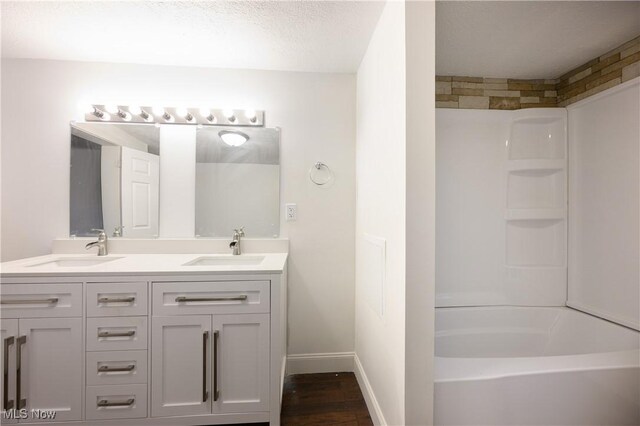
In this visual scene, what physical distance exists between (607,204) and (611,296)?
573 millimetres

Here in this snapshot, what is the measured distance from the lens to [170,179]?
6.79 ft

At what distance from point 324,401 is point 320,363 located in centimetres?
33

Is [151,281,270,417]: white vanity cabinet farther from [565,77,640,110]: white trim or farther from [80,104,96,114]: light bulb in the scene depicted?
[565,77,640,110]: white trim

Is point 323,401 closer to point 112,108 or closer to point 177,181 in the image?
point 177,181

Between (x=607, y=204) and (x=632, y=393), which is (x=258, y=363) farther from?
(x=607, y=204)

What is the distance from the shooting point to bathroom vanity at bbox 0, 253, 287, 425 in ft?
4.72

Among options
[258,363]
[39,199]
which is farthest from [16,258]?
[258,363]

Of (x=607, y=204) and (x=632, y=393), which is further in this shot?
(x=607, y=204)

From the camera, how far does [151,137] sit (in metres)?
2.05

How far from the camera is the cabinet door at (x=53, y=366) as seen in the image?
4.73 feet

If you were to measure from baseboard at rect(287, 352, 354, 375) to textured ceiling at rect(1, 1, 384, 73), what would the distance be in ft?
6.91

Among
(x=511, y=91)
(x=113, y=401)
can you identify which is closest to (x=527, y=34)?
(x=511, y=91)

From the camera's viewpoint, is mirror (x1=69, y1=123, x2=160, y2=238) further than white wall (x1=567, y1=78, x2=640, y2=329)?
Yes

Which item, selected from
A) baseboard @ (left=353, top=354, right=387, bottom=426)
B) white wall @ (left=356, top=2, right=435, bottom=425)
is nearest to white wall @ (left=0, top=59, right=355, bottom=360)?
baseboard @ (left=353, top=354, right=387, bottom=426)
